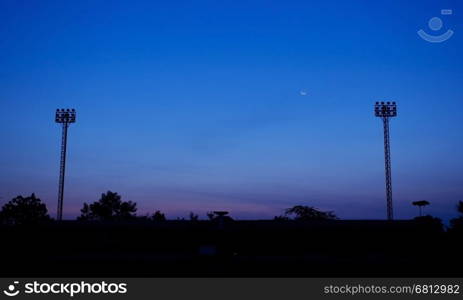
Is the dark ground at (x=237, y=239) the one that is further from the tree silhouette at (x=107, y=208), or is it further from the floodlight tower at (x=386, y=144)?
the tree silhouette at (x=107, y=208)

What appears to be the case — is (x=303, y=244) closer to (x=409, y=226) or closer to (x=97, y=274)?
(x=409, y=226)


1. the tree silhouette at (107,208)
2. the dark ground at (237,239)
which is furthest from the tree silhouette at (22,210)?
the dark ground at (237,239)

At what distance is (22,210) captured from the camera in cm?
12119

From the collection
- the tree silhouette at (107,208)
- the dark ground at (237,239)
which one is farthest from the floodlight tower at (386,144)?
the tree silhouette at (107,208)

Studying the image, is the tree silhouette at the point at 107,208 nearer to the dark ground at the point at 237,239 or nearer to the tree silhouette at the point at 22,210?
the tree silhouette at the point at 22,210

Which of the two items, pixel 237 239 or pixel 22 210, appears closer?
pixel 237 239

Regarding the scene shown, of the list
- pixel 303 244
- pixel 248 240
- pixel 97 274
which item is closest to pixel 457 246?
pixel 303 244

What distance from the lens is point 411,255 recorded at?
3584 cm

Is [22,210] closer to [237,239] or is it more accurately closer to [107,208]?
[107,208]

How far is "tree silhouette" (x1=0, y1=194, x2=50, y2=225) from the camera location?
11962cm

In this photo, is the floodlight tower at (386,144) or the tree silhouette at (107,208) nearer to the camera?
the floodlight tower at (386,144)

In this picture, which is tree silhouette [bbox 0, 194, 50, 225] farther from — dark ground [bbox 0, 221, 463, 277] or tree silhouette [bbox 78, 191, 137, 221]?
dark ground [bbox 0, 221, 463, 277]

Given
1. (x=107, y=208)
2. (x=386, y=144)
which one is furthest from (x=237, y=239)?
(x=107, y=208)

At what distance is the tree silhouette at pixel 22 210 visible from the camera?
120 metres
